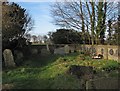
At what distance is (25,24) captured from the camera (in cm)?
2889

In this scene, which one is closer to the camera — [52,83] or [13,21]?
[52,83]

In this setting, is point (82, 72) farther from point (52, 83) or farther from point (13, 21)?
point (13, 21)

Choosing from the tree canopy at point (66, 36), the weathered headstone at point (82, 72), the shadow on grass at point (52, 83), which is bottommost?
the shadow on grass at point (52, 83)

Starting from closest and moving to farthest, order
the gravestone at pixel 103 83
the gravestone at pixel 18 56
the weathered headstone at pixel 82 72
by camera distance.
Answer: the gravestone at pixel 103 83 < the weathered headstone at pixel 82 72 < the gravestone at pixel 18 56

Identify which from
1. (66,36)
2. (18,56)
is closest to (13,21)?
(18,56)

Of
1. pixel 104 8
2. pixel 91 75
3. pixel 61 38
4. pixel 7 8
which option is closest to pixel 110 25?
pixel 104 8

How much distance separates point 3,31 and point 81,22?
422 inches

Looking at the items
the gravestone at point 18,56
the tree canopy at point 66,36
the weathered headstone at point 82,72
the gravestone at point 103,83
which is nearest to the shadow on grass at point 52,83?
the gravestone at point 103,83

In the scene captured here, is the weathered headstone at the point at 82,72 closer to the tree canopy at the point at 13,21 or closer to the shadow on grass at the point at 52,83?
the shadow on grass at the point at 52,83

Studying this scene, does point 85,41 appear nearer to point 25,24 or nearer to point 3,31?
point 25,24

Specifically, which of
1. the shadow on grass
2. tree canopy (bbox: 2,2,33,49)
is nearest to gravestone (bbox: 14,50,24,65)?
tree canopy (bbox: 2,2,33,49)

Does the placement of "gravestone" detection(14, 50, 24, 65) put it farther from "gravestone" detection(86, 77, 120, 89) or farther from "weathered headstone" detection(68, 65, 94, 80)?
"gravestone" detection(86, 77, 120, 89)

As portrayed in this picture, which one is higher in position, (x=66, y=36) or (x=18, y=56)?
(x=66, y=36)

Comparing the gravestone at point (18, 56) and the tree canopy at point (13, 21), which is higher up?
the tree canopy at point (13, 21)
